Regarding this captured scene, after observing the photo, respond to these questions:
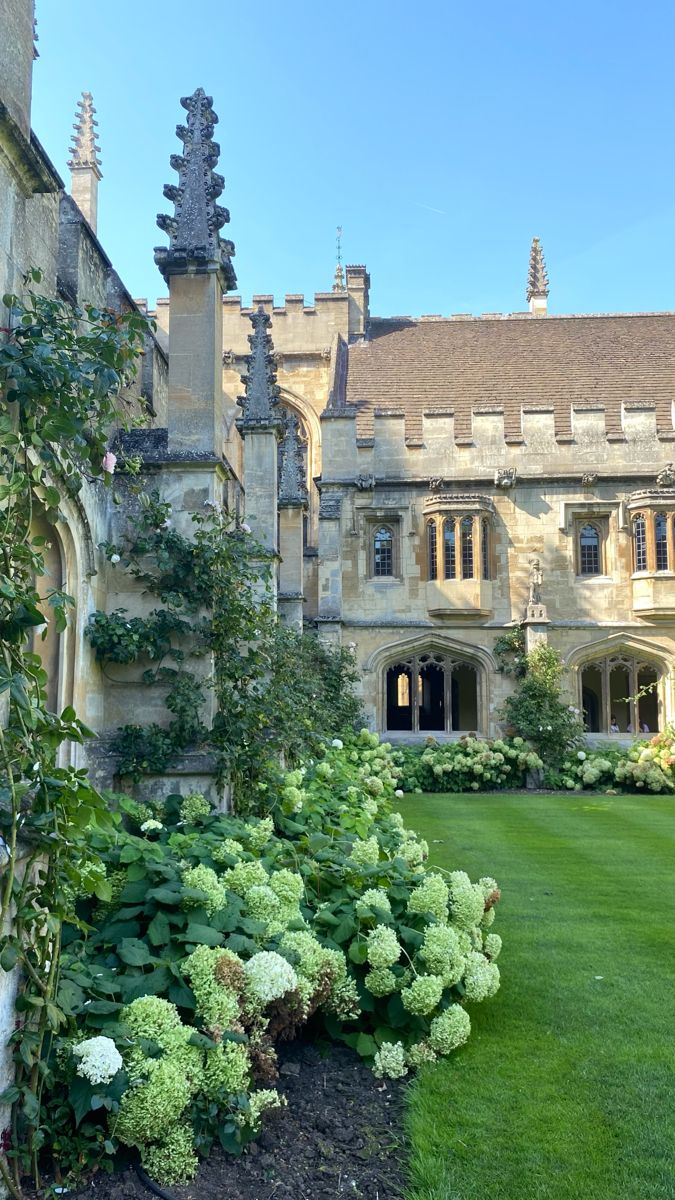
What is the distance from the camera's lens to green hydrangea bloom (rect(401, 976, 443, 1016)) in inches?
146

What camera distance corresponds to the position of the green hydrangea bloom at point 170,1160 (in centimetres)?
280

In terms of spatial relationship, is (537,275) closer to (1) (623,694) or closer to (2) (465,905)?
(1) (623,694)

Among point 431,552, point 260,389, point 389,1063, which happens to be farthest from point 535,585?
point 389,1063

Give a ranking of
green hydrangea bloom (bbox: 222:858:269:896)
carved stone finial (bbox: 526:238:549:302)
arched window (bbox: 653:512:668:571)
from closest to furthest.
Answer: green hydrangea bloom (bbox: 222:858:269:896)
arched window (bbox: 653:512:668:571)
carved stone finial (bbox: 526:238:549:302)

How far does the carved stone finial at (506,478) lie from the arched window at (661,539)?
3.18 m

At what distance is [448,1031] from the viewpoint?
3730mm

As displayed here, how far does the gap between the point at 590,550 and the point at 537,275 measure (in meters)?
15.0

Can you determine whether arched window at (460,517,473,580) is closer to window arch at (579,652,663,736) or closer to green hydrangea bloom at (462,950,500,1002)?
window arch at (579,652,663,736)

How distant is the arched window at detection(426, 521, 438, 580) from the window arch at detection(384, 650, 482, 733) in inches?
71.2

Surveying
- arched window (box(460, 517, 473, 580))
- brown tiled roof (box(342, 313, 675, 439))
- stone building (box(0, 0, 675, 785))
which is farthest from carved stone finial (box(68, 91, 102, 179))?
arched window (box(460, 517, 473, 580))

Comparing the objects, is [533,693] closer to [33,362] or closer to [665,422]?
[665,422]

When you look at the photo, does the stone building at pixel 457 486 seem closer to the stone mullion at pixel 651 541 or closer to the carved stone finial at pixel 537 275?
the stone mullion at pixel 651 541

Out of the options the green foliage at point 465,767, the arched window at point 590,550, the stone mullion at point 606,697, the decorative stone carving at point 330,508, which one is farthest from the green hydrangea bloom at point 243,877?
the arched window at point 590,550

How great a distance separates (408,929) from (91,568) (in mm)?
3324
